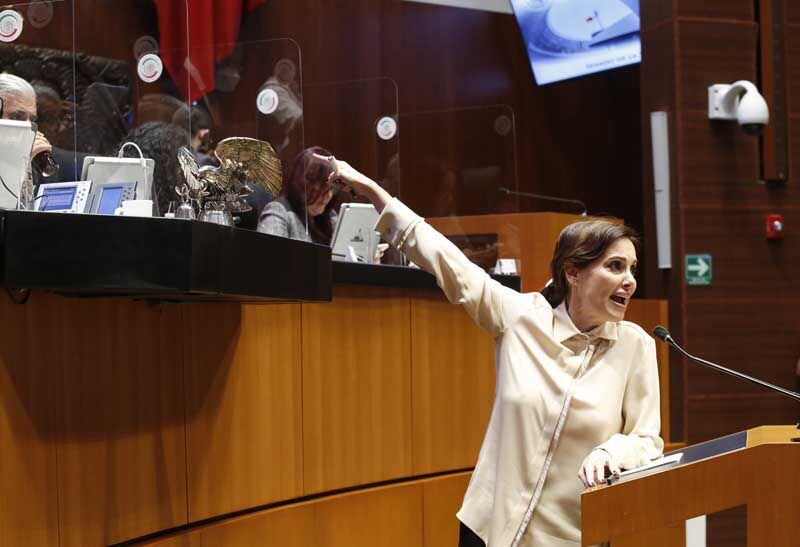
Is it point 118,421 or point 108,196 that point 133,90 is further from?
point 118,421

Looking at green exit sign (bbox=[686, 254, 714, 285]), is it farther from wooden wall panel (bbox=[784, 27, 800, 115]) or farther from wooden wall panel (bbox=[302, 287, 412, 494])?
wooden wall panel (bbox=[302, 287, 412, 494])

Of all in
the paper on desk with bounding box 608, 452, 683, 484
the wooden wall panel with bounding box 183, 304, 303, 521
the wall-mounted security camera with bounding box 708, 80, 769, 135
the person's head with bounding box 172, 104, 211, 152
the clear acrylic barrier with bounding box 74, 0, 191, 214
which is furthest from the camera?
the wall-mounted security camera with bounding box 708, 80, 769, 135

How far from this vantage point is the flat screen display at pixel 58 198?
2643 millimetres

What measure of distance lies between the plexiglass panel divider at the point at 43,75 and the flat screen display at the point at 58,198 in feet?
0.18

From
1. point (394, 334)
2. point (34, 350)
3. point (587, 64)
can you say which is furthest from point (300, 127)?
point (587, 64)

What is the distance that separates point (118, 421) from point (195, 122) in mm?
1134

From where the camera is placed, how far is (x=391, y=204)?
2.36 m

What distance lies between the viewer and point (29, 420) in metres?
2.24

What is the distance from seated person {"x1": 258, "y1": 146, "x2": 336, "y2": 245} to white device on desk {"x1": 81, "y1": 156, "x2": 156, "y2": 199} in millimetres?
519

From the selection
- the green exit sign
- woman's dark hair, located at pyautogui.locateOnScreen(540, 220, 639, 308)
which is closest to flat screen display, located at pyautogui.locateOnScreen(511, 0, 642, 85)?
the green exit sign

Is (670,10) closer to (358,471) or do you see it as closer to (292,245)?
(358,471)

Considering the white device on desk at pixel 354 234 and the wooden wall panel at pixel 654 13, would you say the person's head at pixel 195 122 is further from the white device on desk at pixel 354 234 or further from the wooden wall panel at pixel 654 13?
the wooden wall panel at pixel 654 13

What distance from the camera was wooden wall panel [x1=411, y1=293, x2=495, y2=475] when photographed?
4.02 meters

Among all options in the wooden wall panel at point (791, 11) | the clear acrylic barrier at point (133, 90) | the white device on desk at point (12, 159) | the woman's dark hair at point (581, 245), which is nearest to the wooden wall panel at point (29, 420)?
the white device on desk at point (12, 159)
